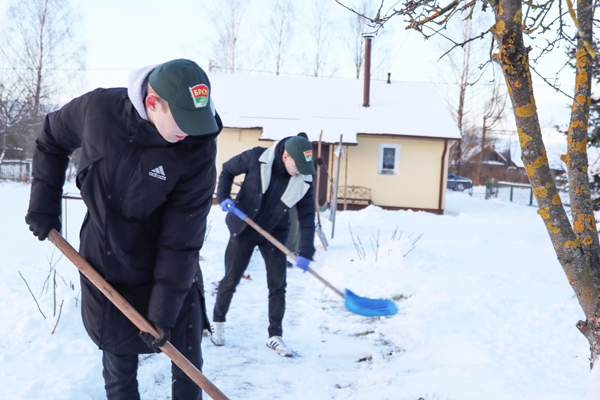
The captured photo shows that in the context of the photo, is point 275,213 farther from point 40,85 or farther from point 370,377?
point 40,85

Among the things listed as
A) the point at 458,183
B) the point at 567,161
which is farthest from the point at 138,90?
the point at 458,183

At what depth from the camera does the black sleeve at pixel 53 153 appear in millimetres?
2064

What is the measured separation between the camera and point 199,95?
1775 mm

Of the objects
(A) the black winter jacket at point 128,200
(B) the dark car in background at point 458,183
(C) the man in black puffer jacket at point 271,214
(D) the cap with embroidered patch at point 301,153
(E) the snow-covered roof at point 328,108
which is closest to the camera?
(A) the black winter jacket at point 128,200

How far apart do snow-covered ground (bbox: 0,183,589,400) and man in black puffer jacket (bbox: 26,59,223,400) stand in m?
0.83

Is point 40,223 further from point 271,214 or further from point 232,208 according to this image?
point 271,214

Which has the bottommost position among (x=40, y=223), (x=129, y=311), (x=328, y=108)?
(x=129, y=311)

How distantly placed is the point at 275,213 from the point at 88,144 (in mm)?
2093

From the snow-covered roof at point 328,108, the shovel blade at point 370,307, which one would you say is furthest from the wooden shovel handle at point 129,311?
the snow-covered roof at point 328,108

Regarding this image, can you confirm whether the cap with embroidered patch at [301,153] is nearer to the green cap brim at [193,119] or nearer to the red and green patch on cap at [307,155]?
the red and green patch on cap at [307,155]

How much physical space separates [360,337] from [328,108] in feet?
43.4

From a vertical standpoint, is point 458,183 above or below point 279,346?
above

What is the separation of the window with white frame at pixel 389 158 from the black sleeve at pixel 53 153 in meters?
14.3

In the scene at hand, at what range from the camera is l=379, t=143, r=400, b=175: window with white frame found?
52.0 feet
